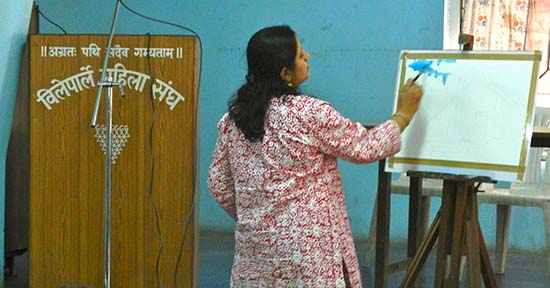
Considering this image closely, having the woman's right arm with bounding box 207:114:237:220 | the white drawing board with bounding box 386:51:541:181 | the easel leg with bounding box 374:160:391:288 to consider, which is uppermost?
the white drawing board with bounding box 386:51:541:181

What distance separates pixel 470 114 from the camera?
299 cm

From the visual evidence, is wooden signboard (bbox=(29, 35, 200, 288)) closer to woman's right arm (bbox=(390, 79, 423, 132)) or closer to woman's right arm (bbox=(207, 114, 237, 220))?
woman's right arm (bbox=(207, 114, 237, 220))

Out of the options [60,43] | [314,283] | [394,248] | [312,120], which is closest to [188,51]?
[60,43]

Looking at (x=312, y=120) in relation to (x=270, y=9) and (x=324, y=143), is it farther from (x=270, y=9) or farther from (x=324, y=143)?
(x=270, y=9)

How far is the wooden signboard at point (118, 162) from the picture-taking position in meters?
3.24

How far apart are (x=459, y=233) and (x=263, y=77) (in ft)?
3.14

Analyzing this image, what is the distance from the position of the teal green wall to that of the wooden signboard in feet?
5.95

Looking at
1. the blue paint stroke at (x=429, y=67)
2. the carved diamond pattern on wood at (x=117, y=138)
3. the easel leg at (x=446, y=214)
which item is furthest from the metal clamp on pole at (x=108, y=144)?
the easel leg at (x=446, y=214)

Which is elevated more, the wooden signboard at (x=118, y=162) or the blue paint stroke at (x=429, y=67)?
the blue paint stroke at (x=429, y=67)

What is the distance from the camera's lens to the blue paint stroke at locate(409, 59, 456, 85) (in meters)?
3.01

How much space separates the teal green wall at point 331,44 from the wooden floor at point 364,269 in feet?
0.66

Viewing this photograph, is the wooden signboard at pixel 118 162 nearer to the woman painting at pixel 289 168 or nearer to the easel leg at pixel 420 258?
the woman painting at pixel 289 168

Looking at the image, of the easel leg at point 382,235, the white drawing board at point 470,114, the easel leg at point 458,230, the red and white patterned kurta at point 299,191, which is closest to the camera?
the red and white patterned kurta at point 299,191

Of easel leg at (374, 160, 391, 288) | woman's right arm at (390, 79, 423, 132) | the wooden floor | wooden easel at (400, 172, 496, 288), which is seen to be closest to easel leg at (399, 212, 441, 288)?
wooden easel at (400, 172, 496, 288)
